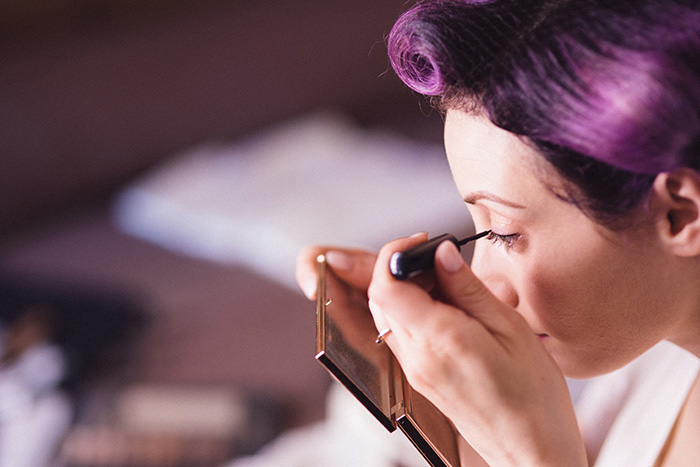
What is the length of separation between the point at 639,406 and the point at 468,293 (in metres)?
0.36

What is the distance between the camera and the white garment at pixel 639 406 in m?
0.62

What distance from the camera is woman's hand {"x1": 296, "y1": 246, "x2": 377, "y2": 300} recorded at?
58cm

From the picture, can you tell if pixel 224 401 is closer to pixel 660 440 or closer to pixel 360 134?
pixel 660 440

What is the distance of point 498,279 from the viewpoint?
49cm

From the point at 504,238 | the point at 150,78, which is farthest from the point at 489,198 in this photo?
the point at 150,78

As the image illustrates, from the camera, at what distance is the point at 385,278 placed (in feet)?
1.33

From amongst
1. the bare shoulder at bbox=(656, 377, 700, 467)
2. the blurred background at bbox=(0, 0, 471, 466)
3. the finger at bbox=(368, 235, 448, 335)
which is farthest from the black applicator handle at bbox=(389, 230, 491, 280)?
the blurred background at bbox=(0, 0, 471, 466)

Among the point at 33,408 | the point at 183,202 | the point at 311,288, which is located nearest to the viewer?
the point at 311,288

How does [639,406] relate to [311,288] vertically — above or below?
below

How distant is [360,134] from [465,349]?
4.66 ft

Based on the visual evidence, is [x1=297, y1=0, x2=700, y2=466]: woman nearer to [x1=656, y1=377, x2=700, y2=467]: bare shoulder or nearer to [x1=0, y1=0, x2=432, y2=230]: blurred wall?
[x1=656, y1=377, x2=700, y2=467]: bare shoulder

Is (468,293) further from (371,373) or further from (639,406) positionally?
(639,406)

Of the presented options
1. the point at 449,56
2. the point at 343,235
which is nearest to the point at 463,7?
the point at 449,56

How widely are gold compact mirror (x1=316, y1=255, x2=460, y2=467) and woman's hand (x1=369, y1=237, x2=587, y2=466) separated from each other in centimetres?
4
